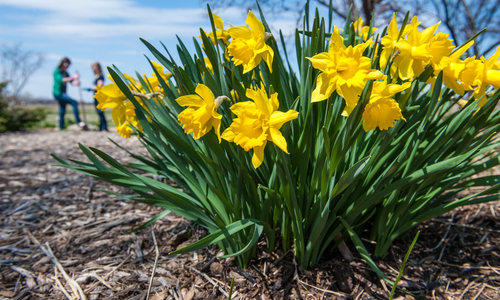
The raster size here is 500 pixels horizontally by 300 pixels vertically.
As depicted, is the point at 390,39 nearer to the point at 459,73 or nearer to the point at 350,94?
the point at 459,73

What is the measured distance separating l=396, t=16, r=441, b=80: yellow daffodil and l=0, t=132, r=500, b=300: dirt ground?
0.81 metres

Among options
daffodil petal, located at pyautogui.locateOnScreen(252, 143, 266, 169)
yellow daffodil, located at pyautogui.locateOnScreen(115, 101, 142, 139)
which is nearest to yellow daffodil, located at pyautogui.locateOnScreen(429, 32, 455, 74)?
daffodil petal, located at pyautogui.locateOnScreen(252, 143, 266, 169)

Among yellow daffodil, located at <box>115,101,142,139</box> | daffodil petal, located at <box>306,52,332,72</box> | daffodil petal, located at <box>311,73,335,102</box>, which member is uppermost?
daffodil petal, located at <box>306,52,332,72</box>

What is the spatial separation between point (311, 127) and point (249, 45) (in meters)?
0.34

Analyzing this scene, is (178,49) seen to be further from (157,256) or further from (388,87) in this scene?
(157,256)

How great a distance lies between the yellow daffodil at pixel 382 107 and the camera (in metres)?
0.84

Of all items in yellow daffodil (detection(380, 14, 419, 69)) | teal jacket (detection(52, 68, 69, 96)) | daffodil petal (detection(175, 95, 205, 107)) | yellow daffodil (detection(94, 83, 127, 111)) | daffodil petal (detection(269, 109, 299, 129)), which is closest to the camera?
daffodil petal (detection(269, 109, 299, 129))

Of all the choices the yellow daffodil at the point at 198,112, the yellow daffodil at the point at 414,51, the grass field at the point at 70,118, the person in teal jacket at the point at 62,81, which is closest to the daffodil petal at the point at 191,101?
the yellow daffodil at the point at 198,112

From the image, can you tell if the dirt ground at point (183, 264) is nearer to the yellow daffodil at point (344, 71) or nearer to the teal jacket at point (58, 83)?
the yellow daffodil at point (344, 71)

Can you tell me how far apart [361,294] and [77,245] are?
1485mm

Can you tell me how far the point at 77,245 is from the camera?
168 centimetres

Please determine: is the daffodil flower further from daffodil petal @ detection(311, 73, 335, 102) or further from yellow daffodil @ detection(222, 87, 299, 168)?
yellow daffodil @ detection(222, 87, 299, 168)

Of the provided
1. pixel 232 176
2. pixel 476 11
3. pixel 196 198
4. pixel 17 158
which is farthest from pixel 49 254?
pixel 476 11

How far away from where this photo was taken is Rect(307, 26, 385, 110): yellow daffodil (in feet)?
2.58
